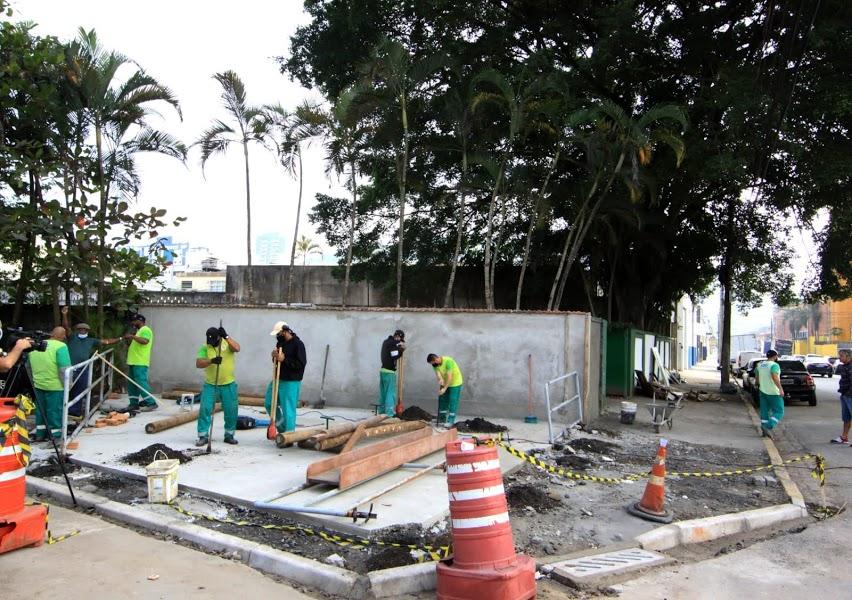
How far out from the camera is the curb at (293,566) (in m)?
4.43

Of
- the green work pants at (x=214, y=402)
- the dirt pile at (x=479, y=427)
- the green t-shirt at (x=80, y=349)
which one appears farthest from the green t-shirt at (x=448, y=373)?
the green t-shirt at (x=80, y=349)

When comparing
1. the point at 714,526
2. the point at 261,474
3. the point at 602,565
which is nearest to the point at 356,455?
the point at 261,474

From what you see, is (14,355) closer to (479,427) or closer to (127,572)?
(127,572)

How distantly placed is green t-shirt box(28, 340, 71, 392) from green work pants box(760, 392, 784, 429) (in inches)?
477

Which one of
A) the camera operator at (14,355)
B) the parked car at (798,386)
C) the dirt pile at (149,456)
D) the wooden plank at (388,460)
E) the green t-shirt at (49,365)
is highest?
the camera operator at (14,355)

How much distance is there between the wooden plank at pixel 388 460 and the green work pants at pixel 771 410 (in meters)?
7.14

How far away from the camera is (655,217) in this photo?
63.9ft

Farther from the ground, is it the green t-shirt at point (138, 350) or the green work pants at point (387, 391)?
the green t-shirt at point (138, 350)

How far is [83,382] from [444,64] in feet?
34.9

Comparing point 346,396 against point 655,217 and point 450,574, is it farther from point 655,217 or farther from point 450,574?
point 655,217

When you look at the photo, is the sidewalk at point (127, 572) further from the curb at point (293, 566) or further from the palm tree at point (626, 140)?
the palm tree at point (626, 140)

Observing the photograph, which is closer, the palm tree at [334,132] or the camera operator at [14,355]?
the camera operator at [14,355]

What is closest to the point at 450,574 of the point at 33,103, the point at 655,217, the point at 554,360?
the point at 554,360

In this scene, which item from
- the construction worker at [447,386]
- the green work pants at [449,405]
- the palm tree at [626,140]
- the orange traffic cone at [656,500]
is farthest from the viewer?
the palm tree at [626,140]
